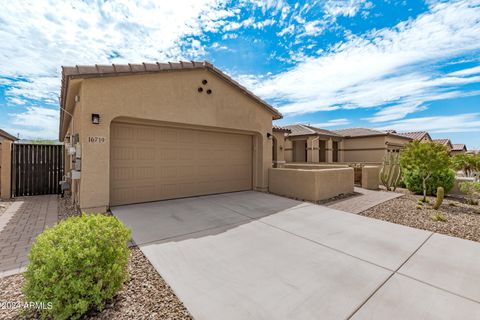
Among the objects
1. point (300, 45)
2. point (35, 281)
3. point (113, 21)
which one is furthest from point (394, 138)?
point (35, 281)

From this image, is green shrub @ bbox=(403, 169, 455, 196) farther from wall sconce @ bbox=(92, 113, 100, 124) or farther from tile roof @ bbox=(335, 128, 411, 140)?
wall sconce @ bbox=(92, 113, 100, 124)

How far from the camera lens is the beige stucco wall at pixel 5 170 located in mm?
8273

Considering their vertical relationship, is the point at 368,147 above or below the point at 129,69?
below

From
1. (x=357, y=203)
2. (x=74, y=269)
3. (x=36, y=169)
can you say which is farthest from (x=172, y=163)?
(x=357, y=203)

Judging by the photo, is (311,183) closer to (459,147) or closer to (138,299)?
(138,299)

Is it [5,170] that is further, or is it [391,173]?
[391,173]

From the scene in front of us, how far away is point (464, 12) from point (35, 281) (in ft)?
38.9

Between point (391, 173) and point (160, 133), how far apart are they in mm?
12174

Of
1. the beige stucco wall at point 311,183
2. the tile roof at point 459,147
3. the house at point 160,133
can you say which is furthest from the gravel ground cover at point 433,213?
the tile roof at point 459,147

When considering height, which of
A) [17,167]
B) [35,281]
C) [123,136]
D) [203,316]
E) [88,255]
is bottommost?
[203,316]

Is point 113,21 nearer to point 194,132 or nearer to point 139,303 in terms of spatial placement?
point 194,132

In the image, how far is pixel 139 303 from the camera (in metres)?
2.48

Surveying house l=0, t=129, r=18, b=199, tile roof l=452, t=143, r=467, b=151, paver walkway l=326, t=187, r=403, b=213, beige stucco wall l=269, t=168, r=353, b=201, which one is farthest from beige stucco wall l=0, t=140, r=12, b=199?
tile roof l=452, t=143, r=467, b=151

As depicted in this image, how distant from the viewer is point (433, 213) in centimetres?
675
